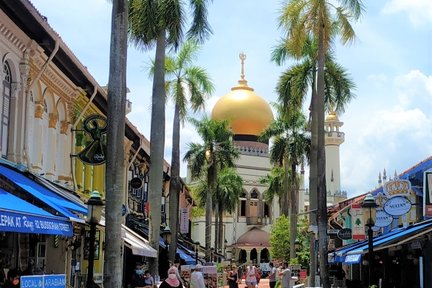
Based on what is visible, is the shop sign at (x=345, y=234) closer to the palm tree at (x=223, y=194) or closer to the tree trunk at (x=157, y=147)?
the tree trunk at (x=157, y=147)

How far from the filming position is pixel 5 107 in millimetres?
17844

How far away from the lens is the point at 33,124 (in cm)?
1991

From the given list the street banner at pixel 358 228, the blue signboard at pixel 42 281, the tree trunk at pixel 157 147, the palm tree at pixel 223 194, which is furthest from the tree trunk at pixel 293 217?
the blue signboard at pixel 42 281

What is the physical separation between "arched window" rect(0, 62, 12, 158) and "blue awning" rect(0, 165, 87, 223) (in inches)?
32.0

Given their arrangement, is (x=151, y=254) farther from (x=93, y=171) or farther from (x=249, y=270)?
(x=249, y=270)

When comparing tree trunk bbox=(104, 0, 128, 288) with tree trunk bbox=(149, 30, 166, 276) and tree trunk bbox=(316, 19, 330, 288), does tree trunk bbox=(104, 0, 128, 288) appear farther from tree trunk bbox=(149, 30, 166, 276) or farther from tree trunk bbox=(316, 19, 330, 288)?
tree trunk bbox=(316, 19, 330, 288)

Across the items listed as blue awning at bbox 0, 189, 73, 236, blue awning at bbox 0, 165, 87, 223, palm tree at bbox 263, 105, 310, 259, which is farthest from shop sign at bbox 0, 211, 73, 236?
palm tree at bbox 263, 105, 310, 259

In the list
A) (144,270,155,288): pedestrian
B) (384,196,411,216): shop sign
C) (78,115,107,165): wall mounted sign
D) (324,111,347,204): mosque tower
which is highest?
(324,111,347,204): mosque tower

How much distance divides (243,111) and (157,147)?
197 feet

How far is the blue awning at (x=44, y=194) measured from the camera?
15.5 metres

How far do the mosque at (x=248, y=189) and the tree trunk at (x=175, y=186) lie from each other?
1936 inches

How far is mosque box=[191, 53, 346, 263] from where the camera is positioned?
82.4 metres

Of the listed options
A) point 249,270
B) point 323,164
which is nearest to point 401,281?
point 323,164

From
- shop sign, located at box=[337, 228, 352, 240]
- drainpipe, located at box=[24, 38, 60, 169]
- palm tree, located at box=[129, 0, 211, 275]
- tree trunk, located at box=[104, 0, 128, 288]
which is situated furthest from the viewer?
shop sign, located at box=[337, 228, 352, 240]
